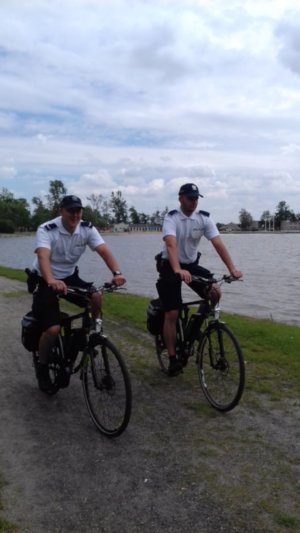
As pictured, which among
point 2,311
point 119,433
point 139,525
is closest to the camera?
point 139,525

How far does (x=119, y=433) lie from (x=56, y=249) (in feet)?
6.26

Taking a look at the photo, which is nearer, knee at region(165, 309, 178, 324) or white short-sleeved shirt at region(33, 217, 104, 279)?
white short-sleeved shirt at region(33, 217, 104, 279)

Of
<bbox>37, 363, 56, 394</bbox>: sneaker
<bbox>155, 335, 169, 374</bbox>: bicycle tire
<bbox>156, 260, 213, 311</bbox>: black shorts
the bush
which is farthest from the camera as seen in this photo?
the bush

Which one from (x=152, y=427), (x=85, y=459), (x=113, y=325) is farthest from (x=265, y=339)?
(x=85, y=459)

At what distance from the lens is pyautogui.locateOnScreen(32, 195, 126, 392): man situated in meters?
5.09

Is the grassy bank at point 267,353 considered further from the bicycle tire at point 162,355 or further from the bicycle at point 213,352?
the bicycle tire at point 162,355

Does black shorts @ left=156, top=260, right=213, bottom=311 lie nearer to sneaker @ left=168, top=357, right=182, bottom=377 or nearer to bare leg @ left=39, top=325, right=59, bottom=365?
sneaker @ left=168, top=357, right=182, bottom=377

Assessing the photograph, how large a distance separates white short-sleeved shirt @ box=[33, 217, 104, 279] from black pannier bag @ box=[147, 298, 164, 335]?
52.9 inches

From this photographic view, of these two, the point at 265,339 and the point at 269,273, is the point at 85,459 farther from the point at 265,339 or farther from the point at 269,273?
Answer: the point at 269,273

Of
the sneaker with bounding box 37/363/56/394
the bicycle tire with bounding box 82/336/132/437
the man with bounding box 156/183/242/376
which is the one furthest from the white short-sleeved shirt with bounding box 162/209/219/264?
the sneaker with bounding box 37/363/56/394

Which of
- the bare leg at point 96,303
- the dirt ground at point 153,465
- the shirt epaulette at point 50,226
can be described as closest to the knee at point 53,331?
the bare leg at point 96,303

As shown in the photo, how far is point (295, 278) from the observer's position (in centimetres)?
2677

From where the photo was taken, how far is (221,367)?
530 cm

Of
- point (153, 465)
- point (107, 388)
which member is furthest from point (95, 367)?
point (153, 465)
